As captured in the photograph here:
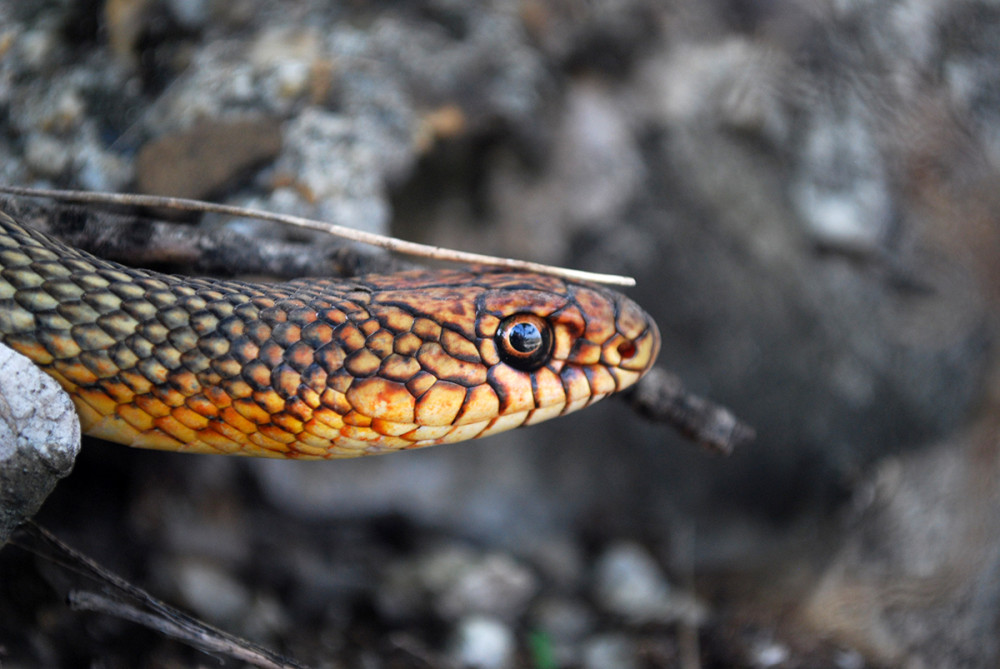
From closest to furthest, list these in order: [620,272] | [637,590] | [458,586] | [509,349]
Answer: [509,349], [458,586], [637,590], [620,272]

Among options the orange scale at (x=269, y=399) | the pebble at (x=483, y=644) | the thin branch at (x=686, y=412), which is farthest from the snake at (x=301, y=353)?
the pebble at (x=483, y=644)

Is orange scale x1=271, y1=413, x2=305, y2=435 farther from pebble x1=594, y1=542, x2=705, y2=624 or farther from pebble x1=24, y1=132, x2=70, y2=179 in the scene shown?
pebble x1=594, y1=542, x2=705, y2=624

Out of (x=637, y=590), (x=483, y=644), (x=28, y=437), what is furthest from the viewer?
(x=637, y=590)

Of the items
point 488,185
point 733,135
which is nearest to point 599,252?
point 488,185

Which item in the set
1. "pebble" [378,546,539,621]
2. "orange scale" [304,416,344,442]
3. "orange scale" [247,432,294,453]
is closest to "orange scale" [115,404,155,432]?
"orange scale" [247,432,294,453]

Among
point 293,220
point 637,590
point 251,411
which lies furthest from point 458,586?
point 293,220

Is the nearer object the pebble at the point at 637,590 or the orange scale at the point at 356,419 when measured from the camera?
the orange scale at the point at 356,419

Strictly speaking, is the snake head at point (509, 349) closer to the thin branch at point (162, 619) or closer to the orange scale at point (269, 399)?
the orange scale at point (269, 399)

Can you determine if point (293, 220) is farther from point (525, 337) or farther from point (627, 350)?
point (627, 350)

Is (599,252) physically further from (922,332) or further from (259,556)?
(259,556)
